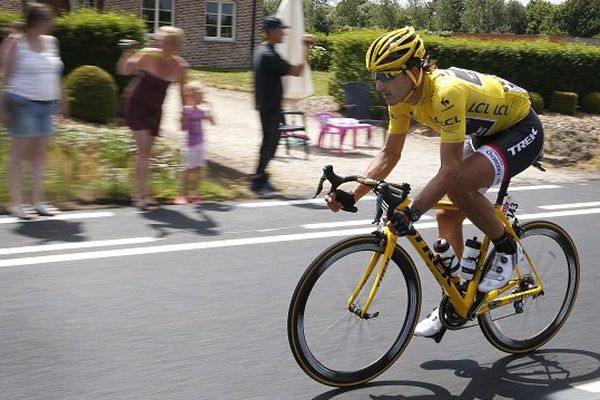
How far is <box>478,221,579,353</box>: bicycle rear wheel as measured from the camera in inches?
195

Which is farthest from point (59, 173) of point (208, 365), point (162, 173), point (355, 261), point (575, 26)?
point (575, 26)

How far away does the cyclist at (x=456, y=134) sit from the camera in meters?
4.12

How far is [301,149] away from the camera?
1376 centimetres

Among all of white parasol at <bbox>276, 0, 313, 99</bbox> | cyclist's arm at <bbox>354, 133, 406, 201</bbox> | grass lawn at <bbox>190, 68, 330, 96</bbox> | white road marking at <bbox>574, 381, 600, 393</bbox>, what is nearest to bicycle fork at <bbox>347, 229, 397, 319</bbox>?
cyclist's arm at <bbox>354, 133, 406, 201</bbox>

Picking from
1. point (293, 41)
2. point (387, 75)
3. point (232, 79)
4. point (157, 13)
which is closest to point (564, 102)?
point (293, 41)

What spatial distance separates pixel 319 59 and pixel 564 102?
1430cm

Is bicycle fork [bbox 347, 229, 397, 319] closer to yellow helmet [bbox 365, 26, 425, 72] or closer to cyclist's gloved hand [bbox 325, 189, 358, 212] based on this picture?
cyclist's gloved hand [bbox 325, 189, 358, 212]

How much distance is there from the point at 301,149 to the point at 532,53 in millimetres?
9538

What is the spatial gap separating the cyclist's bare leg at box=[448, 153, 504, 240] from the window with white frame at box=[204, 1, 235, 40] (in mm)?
27946

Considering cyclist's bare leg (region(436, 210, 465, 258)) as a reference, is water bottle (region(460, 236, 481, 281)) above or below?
below

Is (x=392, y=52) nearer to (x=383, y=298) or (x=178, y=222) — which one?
(x=383, y=298)

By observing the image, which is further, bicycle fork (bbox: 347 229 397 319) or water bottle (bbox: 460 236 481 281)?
water bottle (bbox: 460 236 481 281)

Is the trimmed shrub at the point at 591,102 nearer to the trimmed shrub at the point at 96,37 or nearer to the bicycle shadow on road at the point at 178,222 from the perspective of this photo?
the trimmed shrub at the point at 96,37

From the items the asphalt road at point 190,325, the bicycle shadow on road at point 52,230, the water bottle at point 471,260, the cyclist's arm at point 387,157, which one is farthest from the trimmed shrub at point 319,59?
the water bottle at point 471,260
